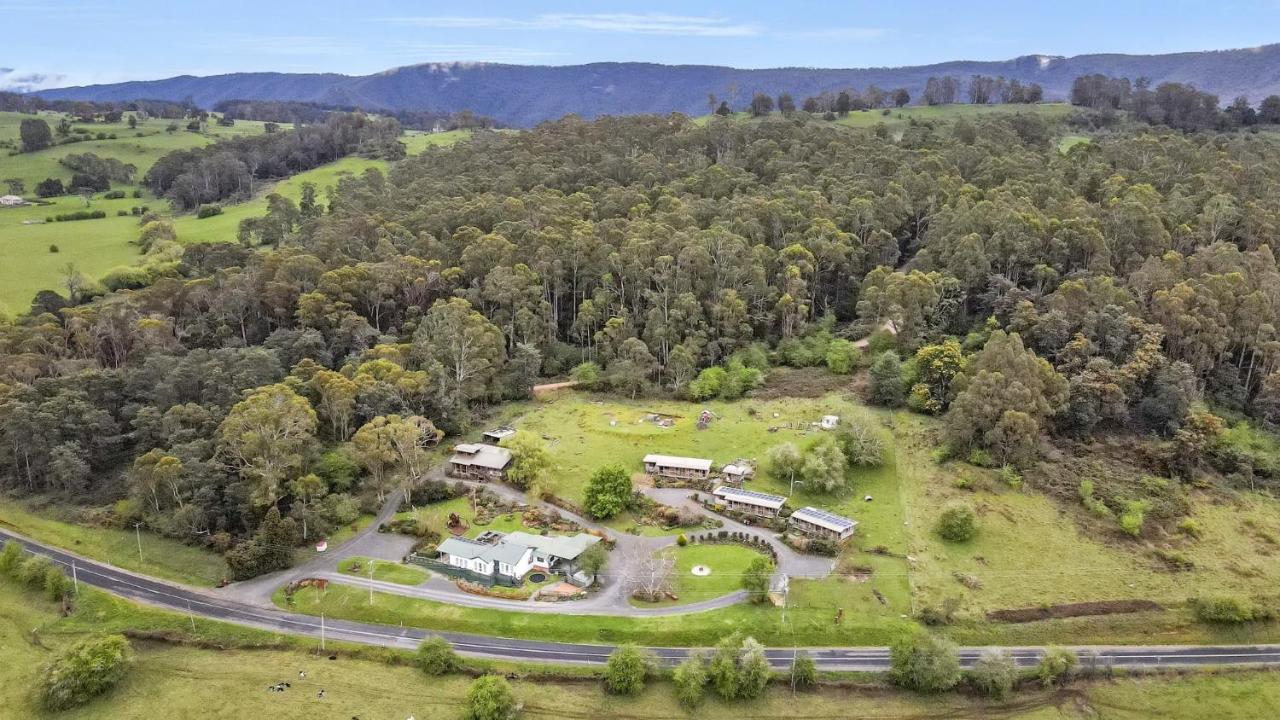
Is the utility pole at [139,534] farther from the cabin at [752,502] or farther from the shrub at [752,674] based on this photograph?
the shrub at [752,674]

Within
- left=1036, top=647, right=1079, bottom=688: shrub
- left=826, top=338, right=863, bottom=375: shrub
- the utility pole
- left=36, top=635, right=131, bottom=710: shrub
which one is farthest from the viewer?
left=826, top=338, right=863, bottom=375: shrub

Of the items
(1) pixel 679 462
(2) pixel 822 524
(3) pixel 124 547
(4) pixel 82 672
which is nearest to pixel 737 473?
(1) pixel 679 462

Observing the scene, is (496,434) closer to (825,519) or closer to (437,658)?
(437,658)

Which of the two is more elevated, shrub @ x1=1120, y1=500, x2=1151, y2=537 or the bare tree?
shrub @ x1=1120, y1=500, x2=1151, y2=537

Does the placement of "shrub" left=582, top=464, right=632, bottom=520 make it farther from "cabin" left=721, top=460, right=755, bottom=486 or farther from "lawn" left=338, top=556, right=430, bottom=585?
"lawn" left=338, top=556, right=430, bottom=585

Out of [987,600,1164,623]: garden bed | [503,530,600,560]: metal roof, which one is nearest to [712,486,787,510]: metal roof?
[503,530,600,560]: metal roof

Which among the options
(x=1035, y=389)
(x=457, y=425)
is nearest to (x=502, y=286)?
(x=457, y=425)
